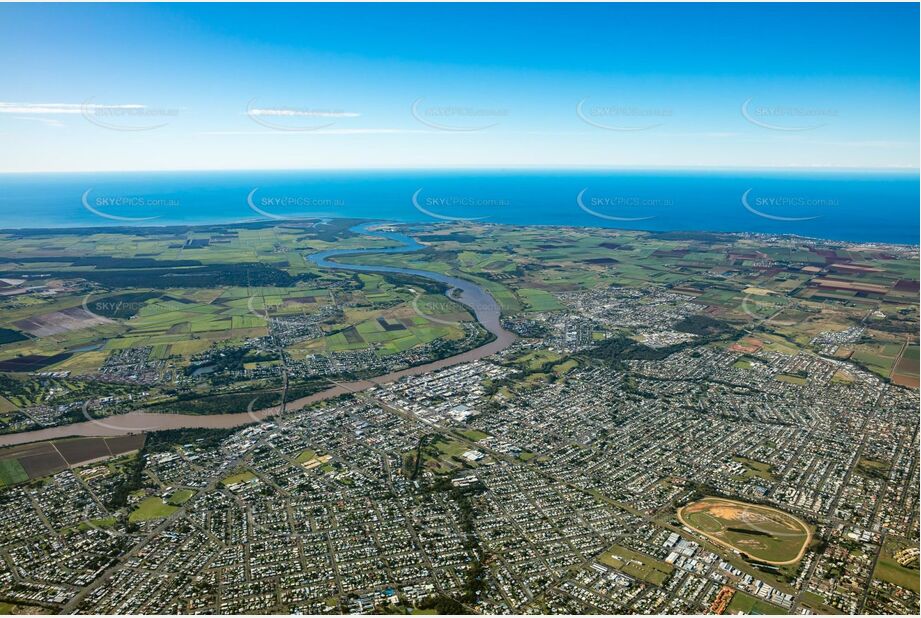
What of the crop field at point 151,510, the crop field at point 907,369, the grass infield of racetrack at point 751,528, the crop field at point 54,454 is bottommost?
the crop field at point 151,510

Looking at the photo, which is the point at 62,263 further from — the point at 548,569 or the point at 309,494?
the point at 548,569

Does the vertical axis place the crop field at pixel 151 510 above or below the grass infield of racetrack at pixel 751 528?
below

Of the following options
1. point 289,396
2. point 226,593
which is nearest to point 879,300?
point 289,396

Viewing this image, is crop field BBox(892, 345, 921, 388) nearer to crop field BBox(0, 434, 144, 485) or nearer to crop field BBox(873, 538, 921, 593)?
crop field BBox(873, 538, 921, 593)

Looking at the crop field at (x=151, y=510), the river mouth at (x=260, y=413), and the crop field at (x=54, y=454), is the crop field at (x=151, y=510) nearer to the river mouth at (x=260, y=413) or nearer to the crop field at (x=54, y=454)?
the crop field at (x=54, y=454)

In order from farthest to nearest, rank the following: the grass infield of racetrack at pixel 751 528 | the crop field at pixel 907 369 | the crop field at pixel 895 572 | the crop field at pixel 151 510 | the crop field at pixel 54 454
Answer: the crop field at pixel 907 369
the crop field at pixel 54 454
the crop field at pixel 151 510
the grass infield of racetrack at pixel 751 528
the crop field at pixel 895 572

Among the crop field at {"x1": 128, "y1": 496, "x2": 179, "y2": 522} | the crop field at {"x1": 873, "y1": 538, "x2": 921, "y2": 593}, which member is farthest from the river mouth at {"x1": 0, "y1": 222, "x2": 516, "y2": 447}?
the crop field at {"x1": 873, "y1": 538, "x2": 921, "y2": 593}

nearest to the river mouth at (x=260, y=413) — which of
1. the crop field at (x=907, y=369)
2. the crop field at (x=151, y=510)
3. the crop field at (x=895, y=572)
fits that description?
the crop field at (x=151, y=510)

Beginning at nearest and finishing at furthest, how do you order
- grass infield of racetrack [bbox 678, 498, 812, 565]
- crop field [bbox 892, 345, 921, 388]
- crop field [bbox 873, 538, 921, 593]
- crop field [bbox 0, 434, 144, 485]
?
Answer: crop field [bbox 873, 538, 921, 593]
grass infield of racetrack [bbox 678, 498, 812, 565]
crop field [bbox 0, 434, 144, 485]
crop field [bbox 892, 345, 921, 388]

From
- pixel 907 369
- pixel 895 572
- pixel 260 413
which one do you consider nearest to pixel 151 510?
pixel 260 413
